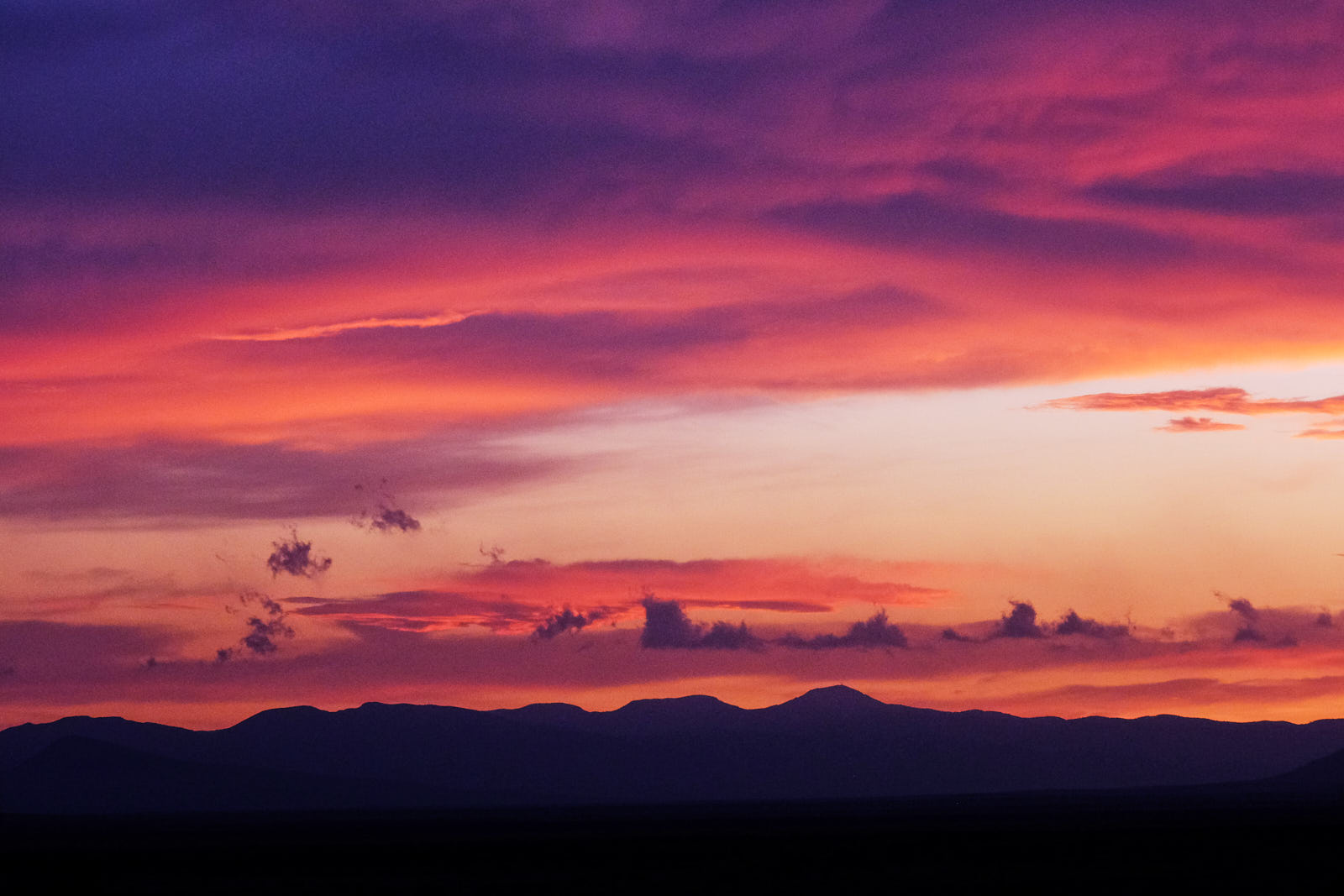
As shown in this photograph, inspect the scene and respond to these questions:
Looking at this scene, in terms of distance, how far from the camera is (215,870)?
121 m

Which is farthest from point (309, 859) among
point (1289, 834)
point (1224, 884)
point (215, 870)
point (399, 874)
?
point (1289, 834)

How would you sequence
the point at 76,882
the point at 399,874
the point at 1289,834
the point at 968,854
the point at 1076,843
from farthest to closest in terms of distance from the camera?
the point at 1289,834
the point at 1076,843
the point at 968,854
the point at 399,874
the point at 76,882

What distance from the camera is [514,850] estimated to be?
151 m

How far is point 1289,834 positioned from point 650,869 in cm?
7691

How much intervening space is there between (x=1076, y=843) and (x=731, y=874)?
168ft

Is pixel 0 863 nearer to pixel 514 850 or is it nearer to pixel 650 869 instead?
pixel 514 850

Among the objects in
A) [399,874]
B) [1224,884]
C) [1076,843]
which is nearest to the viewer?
[1224,884]

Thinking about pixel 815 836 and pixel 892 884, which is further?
pixel 815 836

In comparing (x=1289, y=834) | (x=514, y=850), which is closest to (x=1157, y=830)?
(x=1289, y=834)

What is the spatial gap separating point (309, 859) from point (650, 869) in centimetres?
3675

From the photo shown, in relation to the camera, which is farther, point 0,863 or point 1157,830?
point 1157,830

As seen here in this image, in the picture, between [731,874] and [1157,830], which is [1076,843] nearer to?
[1157,830]

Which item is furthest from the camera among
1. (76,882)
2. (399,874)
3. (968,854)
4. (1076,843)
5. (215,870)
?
(1076,843)

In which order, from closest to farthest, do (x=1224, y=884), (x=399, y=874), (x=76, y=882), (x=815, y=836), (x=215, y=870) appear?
1. (x=1224, y=884)
2. (x=76, y=882)
3. (x=399, y=874)
4. (x=215, y=870)
5. (x=815, y=836)
